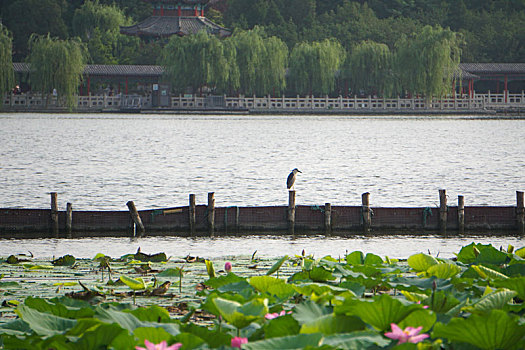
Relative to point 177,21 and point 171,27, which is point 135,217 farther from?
point 177,21

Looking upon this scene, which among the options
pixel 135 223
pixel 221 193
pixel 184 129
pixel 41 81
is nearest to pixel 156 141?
pixel 184 129

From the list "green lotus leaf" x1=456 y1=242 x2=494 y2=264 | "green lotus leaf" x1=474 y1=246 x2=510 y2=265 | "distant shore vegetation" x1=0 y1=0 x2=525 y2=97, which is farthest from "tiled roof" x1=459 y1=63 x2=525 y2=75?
"green lotus leaf" x1=474 y1=246 x2=510 y2=265

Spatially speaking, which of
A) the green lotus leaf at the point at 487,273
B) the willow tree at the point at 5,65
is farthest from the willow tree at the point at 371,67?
the green lotus leaf at the point at 487,273

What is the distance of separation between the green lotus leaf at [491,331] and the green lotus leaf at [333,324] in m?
0.39

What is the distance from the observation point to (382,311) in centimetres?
301

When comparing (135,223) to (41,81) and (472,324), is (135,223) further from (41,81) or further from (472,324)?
(41,81)

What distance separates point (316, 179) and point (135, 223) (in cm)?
1019

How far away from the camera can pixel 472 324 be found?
2.77 m

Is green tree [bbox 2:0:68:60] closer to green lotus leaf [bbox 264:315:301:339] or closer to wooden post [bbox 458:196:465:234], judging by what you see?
wooden post [bbox 458:196:465:234]

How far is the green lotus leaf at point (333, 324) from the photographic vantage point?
9.59 feet

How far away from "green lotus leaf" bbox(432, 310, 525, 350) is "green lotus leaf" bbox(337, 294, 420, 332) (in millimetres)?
220

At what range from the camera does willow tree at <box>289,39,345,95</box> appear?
4372 cm

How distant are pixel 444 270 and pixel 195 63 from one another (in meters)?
39.7

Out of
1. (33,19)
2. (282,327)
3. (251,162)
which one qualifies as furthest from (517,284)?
(33,19)
